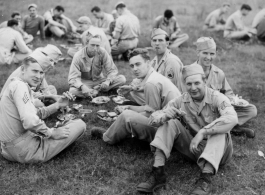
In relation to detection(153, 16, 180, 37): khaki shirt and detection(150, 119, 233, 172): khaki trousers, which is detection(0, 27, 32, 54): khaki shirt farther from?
detection(150, 119, 233, 172): khaki trousers

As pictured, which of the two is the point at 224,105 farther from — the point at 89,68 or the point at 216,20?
the point at 216,20

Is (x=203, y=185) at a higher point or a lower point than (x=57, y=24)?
lower

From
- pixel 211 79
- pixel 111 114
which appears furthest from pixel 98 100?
pixel 211 79

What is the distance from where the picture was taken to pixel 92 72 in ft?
26.4

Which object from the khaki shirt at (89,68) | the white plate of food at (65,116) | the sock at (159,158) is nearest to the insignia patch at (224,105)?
the sock at (159,158)

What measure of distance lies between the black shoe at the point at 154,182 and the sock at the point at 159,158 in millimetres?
55

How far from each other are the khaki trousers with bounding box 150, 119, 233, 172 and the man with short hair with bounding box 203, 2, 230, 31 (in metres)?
9.94

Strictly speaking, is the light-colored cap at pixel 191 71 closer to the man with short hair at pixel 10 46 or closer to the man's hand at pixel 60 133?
the man's hand at pixel 60 133

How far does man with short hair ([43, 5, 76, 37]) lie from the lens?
42.3 ft

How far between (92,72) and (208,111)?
12.9 feet

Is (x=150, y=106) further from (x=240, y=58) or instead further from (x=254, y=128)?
(x=240, y=58)

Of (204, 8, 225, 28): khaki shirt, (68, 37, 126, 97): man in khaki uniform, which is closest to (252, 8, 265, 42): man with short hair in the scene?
(204, 8, 225, 28): khaki shirt

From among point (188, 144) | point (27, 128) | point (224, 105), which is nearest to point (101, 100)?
point (27, 128)

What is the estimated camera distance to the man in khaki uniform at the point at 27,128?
4621 mm
